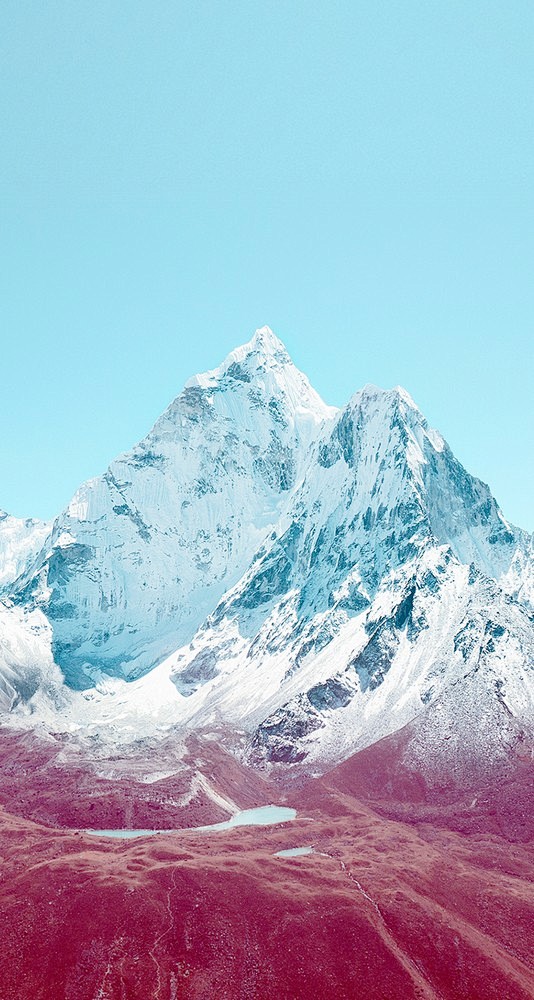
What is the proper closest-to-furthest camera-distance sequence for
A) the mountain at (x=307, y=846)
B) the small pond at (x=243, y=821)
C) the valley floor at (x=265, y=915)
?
the valley floor at (x=265, y=915)
the mountain at (x=307, y=846)
the small pond at (x=243, y=821)

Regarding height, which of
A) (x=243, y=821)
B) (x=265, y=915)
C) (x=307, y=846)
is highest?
(x=307, y=846)

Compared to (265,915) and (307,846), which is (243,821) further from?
(265,915)

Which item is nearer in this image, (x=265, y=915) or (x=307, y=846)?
(x=265, y=915)

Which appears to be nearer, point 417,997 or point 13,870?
point 417,997

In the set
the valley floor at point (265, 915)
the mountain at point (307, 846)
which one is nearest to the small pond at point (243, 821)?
the mountain at point (307, 846)

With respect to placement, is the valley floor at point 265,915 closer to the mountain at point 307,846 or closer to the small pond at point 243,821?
the mountain at point 307,846

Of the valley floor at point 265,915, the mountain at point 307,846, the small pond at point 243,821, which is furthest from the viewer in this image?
the small pond at point 243,821

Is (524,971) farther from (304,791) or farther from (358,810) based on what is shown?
(304,791)

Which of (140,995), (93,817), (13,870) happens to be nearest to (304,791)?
(93,817)

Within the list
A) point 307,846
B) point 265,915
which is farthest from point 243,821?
point 265,915

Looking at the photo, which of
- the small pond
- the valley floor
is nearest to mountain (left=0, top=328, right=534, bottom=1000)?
the valley floor

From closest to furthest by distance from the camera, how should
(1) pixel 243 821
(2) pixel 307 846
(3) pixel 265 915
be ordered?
(3) pixel 265 915
(2) pixel 307 846
(1) pixel 243 821
